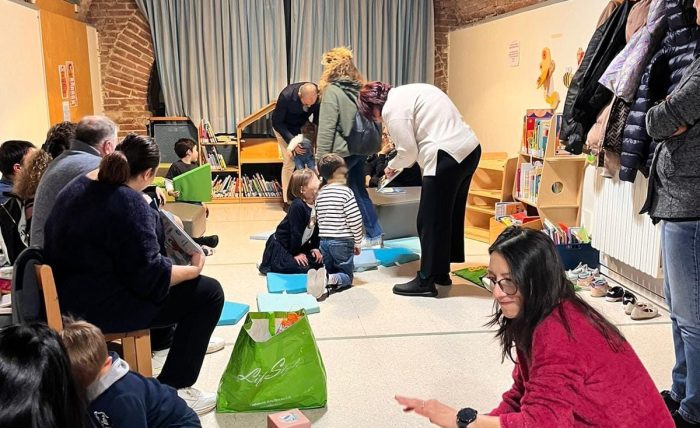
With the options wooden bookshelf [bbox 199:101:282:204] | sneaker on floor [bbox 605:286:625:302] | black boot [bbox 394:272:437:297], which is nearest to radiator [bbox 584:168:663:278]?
sneaker on floor [bbox 605:286:625:302]

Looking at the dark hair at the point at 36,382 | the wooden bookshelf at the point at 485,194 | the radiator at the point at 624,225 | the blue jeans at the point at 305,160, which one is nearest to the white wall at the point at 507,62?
the wooden bookshelf at the point at 485,194

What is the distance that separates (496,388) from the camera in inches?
100

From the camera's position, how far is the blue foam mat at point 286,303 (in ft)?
11.3

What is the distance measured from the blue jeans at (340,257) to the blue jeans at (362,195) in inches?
36.9

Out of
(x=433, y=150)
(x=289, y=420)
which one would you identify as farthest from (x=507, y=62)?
(x=289, y=420)

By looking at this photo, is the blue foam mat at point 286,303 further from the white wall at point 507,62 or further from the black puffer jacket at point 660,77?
the white wall at point 507,62

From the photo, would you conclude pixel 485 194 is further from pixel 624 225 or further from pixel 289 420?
pixel 289 420

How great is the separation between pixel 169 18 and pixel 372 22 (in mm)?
2339

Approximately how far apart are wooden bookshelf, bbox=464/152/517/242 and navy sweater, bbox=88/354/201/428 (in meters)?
3.71

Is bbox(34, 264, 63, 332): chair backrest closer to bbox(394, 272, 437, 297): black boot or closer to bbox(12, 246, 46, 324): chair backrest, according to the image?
bbox(12, 246, 46, 324): chair backrest

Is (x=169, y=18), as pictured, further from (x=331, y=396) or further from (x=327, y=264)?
(x=331, y=396)

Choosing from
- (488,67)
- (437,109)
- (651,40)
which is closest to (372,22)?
(488,67)

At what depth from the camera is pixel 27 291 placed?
1854 mm

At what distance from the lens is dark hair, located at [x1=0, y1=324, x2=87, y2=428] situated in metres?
1.17
